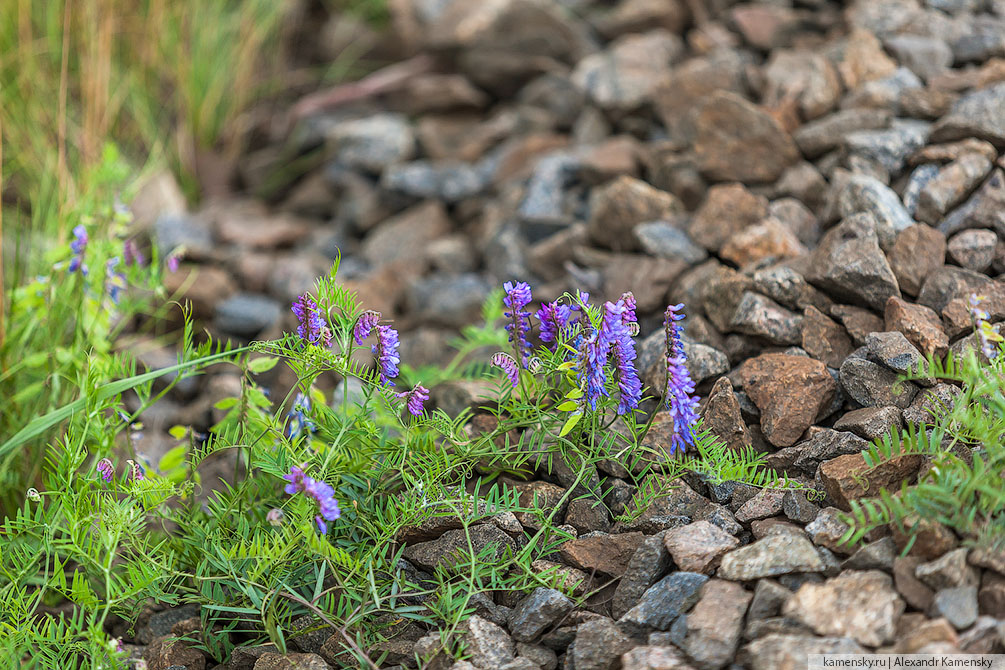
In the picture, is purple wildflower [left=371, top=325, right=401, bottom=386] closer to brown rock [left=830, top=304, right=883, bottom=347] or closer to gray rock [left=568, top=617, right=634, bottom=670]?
gray rock [left=568, top=617, right=634, bottom=670]

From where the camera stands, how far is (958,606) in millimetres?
1063

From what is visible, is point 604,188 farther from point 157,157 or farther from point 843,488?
point 157,157

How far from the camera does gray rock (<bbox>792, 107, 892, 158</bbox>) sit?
6.98ft

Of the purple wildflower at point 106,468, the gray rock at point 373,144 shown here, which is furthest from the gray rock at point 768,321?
the gray rock at point 373,144

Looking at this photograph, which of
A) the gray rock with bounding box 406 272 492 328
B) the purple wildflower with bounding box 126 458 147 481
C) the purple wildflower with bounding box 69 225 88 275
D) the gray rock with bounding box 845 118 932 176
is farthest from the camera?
the gray rock with bounding box 406 272 492 328

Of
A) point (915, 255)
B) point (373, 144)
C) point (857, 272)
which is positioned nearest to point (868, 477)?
point (857, 272)

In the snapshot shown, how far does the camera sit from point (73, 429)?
147 centimetres

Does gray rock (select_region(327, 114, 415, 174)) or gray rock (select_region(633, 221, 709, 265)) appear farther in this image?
gray rock (select_region(327, 114, 415, 174))

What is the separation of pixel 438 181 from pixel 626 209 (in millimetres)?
852

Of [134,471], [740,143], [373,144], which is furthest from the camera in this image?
[373,144]

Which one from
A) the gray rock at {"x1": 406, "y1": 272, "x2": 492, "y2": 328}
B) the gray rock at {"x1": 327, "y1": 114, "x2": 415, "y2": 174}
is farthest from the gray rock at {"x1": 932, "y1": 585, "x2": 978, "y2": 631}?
the gray rock at {"x1": 327, "y1": 114, "x2": 415, "y2": 174}

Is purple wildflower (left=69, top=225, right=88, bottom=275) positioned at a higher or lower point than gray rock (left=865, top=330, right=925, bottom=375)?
higher

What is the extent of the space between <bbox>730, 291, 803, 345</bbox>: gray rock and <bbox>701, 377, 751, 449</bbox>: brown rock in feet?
0.68

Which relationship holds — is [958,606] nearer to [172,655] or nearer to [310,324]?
[310,324]
